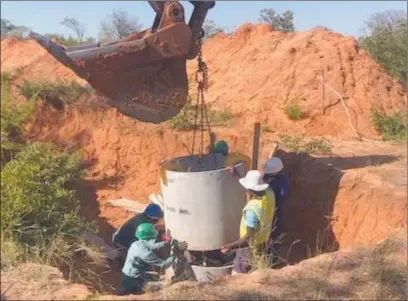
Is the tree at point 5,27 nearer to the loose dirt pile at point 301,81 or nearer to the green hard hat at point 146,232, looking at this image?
the loose dirt pile at point 301,81

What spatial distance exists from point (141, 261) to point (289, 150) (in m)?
3.50

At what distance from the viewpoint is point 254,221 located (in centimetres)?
554

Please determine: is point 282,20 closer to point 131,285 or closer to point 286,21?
point 286,21

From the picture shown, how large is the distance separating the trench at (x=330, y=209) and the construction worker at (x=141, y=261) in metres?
0.21

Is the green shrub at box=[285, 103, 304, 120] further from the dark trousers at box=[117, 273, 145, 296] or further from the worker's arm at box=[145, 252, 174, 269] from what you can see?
the dark trousers at box=[117, 273, 145, 296]

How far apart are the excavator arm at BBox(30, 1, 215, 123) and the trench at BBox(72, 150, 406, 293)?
185 centimetres

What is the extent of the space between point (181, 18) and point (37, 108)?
535 centimetres

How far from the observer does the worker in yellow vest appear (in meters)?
5.57

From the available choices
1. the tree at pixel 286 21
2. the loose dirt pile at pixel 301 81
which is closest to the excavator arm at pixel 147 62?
the loose dirt pile at pixel 301 81

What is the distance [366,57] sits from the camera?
44.3ft

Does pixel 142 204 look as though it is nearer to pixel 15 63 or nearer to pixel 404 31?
pixel 404 31

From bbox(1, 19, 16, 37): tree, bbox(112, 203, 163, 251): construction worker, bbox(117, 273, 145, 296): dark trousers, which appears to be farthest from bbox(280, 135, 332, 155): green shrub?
bbox(1, 19, 16, 37): tree

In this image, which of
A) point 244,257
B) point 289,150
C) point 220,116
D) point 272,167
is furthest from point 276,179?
point 220,116

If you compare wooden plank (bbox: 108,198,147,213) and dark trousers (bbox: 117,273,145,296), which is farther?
wooden plank (bbox: 108,198,147,213)
